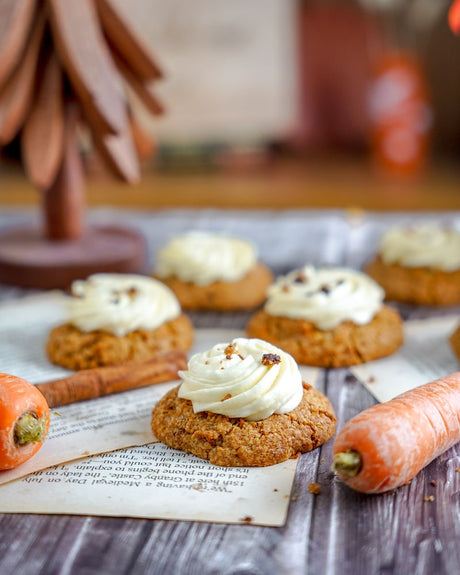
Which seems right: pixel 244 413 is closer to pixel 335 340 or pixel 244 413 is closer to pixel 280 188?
pixel 335 340

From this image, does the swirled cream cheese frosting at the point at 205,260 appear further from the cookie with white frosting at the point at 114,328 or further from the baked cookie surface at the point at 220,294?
the cookie with white frosting at the point at 114,328

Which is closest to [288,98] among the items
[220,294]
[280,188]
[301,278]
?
[280,188]

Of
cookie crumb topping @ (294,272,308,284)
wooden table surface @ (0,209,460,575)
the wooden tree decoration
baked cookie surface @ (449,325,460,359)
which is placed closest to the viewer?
wooden table surface @ (0,209,460,575)

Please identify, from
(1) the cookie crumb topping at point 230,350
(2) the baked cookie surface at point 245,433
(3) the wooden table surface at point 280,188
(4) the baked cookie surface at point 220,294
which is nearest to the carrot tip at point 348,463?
(2) the baked cookie surface at point 245,433

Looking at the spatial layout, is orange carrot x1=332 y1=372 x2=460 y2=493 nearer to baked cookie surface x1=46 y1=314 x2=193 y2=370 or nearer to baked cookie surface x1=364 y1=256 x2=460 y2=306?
baked cookie surface x1=46 y1=314 x2=193 y2=370

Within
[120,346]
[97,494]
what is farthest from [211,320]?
[97,494]

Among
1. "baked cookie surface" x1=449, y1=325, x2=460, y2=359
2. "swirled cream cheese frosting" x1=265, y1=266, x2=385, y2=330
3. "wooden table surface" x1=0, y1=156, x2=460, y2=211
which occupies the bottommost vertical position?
"wooden table surface" x1=0, y1=156, x2=460, y2=211

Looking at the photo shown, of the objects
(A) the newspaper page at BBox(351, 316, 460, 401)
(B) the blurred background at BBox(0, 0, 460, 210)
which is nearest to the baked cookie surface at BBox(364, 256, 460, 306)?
(A) the newspaper page at BBox(351, 316, 460, 401)
